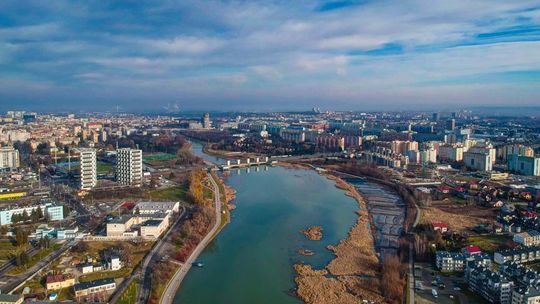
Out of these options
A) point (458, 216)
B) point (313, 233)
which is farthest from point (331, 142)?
point (313, 233)

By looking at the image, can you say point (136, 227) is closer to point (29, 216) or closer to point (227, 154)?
point (29, 216)

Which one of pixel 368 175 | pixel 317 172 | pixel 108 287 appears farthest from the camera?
pixel 317 172

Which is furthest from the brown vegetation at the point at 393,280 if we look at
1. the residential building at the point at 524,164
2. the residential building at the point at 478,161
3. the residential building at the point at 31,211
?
the residential building at the point at 478,161

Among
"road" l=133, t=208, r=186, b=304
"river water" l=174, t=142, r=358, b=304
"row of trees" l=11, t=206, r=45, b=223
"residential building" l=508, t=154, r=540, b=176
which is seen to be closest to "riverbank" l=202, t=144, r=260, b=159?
"river water" l=174, t=142, r=358, b=304

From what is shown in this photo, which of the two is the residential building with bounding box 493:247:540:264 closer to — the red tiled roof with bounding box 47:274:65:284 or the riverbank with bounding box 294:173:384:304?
the riverbank with bounding box 294:173:384:304

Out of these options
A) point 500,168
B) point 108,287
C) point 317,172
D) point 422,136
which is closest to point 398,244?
point 108,287

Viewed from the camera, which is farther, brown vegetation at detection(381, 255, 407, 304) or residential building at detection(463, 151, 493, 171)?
residential building at detection(463, 151, 493, 171)

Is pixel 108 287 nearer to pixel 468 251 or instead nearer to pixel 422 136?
pixel 468 251
